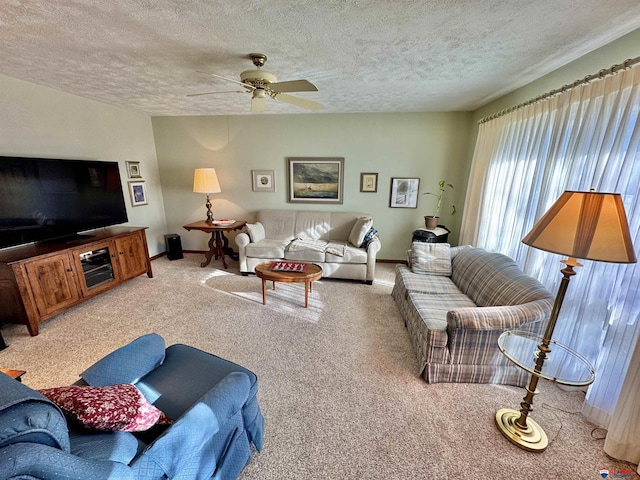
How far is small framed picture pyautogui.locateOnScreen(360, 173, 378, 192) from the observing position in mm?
4488

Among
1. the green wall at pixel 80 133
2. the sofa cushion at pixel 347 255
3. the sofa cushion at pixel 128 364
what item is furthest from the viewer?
the sofa cushion at pixel 347 255

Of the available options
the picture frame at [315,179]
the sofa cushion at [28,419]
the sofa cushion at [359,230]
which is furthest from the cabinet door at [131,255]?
the sofa cushion at [28,419]

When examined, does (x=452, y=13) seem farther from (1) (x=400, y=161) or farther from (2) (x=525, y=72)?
(1) (x=400, y=161)

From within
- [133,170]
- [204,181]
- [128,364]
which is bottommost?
[128,364]

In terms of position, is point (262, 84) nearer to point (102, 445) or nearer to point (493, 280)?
point (102, 445)

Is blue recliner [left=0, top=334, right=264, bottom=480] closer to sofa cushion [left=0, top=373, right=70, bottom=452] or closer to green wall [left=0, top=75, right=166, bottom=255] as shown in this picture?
sofa cushion [left=0, top=373, right=70, bottom=452]

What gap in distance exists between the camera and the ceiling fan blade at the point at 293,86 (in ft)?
7.04

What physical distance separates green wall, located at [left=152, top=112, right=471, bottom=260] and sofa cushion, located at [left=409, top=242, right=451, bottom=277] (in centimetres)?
152

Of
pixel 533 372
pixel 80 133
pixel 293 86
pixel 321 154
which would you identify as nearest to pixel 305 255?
pixel 321 154

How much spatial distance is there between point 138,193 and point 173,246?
40.5 inches

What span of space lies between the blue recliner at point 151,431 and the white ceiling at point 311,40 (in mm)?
1970

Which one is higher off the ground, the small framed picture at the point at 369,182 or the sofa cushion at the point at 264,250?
the small framed picture at the point at 369,182

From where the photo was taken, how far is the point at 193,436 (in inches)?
39.4

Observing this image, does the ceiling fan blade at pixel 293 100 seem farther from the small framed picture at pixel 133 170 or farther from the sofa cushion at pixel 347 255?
the small framed picture at pixel 133 170
